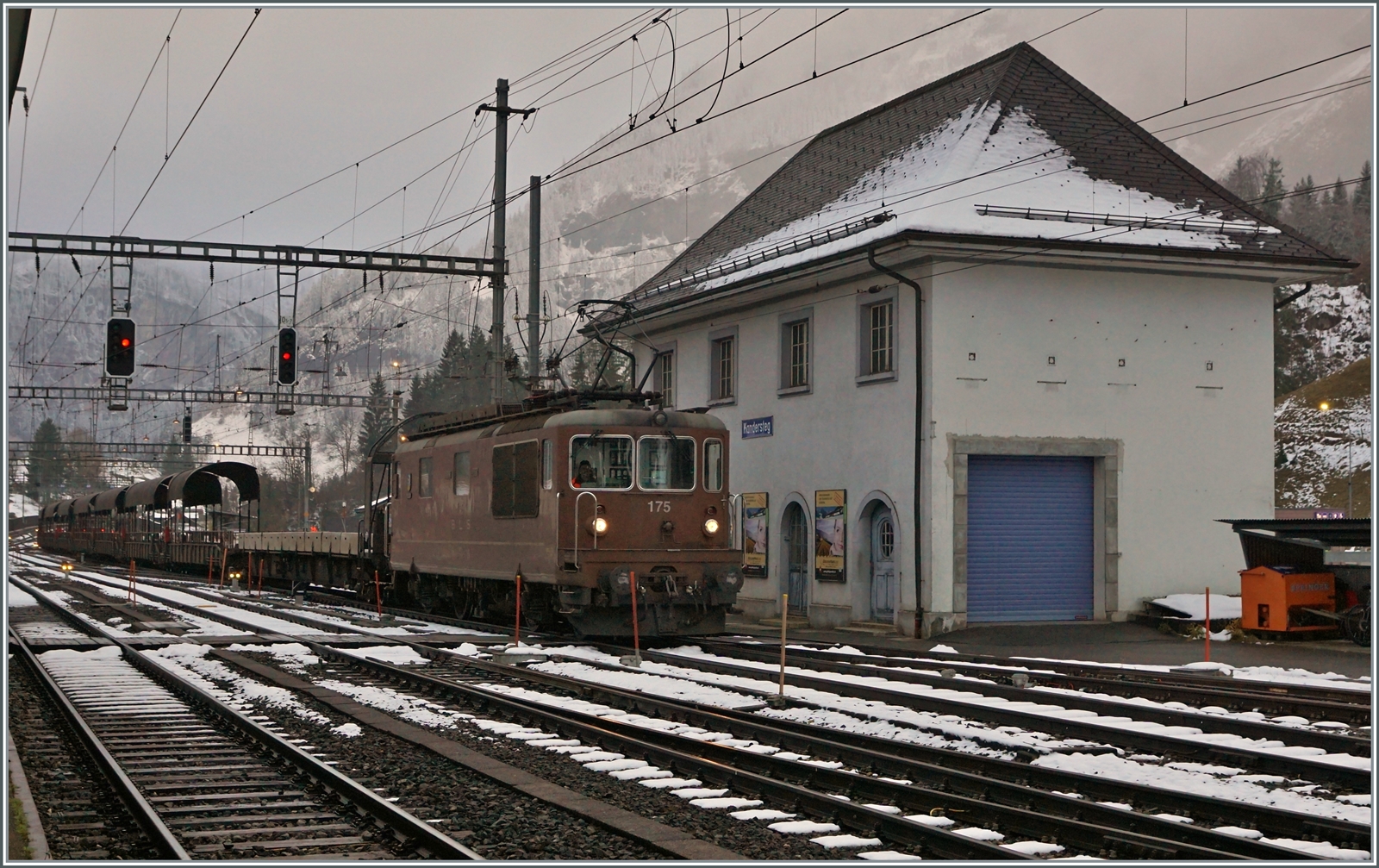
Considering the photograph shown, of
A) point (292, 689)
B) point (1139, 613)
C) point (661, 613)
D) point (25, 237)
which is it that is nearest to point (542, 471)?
point (661, 613)

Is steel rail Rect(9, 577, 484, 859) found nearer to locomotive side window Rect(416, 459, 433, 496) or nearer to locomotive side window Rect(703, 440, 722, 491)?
locomotive side window Rect(703, 440, 722, 491)

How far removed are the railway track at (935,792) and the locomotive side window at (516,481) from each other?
710cm

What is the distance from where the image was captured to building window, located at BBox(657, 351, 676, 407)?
30.7 m

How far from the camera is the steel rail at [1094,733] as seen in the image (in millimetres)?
9047

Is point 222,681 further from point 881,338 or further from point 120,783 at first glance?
point 881,338

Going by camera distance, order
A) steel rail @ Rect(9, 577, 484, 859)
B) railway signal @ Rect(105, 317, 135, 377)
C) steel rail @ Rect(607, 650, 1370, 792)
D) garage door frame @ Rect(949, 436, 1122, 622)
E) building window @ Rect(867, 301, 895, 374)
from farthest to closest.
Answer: railway signal @ Rect(105, 317, 135, 377) < building window @ Rect(867, 301, 895, 374) < garage door frame @ Rect(949, 436, 1122, 622) < steel rail @ Rect(607, 650, 1370, 792) < steel rail @ Rect(9, 577, 484, 859)

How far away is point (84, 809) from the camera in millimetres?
8930

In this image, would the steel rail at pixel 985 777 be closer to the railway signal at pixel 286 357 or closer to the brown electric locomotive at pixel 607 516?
the brown electric locomotive at pixel 607 516

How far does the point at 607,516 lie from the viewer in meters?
19.1

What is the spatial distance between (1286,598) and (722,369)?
12.2 m

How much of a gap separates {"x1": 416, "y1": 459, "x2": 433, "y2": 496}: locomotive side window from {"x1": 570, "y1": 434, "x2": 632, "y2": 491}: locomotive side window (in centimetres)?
587

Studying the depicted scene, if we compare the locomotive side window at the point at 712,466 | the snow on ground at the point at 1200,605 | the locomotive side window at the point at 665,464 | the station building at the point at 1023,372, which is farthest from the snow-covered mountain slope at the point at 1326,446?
the locomotive side window at the point at 665,464

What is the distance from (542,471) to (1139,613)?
33.6 ft

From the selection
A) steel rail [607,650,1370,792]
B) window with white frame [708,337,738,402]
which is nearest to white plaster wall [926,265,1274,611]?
window with white frame [708,337,738,402]
